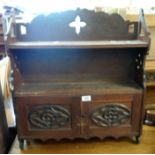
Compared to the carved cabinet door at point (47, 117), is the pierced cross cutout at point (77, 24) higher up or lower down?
higher up

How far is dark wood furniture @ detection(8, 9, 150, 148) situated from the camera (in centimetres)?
141

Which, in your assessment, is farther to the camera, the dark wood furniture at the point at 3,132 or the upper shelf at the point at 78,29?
the dark wood furniture at the point at 3,132

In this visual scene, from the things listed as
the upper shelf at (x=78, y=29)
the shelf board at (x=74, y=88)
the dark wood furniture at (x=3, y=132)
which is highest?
the upper shelf at (x=78, y=29)

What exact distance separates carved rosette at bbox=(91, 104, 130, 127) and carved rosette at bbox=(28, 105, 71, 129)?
188 mm

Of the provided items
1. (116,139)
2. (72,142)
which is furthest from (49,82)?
(116,139)

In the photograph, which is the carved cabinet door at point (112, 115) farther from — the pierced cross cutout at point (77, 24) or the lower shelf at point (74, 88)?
the pierced cross cutout at point (77, 24)

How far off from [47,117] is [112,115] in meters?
0.43

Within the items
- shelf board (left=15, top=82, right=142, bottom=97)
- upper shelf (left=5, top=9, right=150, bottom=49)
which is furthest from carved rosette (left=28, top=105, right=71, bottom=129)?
upper shelf (left=5, top=9, right=150, bottom=49)

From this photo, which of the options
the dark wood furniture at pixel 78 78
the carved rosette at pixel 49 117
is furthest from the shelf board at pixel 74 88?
the carved rosette at pixel 49 117

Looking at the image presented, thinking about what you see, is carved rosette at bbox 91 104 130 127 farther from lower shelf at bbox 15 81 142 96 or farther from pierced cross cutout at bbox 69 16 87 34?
pierced cross cutout at bbox 69 16 87 34

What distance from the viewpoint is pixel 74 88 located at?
4.84 ft

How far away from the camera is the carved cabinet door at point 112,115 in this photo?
144 cm

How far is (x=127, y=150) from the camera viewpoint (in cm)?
157

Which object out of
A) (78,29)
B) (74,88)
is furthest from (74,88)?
(78,29)
